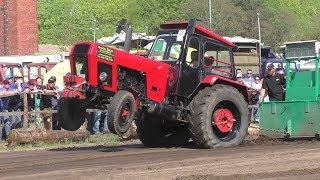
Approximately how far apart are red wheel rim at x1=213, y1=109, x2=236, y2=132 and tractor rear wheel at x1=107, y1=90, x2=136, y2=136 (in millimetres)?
2166

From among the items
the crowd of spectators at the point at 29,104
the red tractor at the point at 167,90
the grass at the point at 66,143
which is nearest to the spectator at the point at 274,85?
the red tractor at the point at 167,90

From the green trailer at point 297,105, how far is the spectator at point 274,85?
125cm

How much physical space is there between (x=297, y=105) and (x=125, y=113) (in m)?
4.64

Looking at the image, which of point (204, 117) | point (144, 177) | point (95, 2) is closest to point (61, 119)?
point (204, 117)

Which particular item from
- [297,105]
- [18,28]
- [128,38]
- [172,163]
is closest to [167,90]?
[128,38]

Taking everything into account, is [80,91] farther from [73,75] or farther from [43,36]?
[43,36]

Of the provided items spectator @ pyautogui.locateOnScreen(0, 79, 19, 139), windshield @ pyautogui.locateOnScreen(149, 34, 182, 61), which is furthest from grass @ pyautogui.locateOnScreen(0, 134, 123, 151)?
windshield @ pyautogui.locateOnScreen(149, 34, 182, 61)

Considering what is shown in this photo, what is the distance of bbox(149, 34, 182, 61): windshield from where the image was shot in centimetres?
1480

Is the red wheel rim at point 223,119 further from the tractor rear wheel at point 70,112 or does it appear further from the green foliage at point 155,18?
the green foliage at point 155,18

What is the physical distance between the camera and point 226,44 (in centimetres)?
1561

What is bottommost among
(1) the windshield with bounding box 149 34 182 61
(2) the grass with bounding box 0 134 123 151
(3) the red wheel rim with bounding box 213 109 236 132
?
(2) the grass with bounding box 0 134 123 151

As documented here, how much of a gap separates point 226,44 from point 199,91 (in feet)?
4.43

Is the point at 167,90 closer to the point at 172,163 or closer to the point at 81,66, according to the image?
the point at 81,66

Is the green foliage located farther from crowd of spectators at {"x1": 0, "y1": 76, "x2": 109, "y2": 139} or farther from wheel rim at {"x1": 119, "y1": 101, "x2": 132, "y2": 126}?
wheel rim at {"x1": 119, "y1": 101, "x2": 132, "y2": 126}
